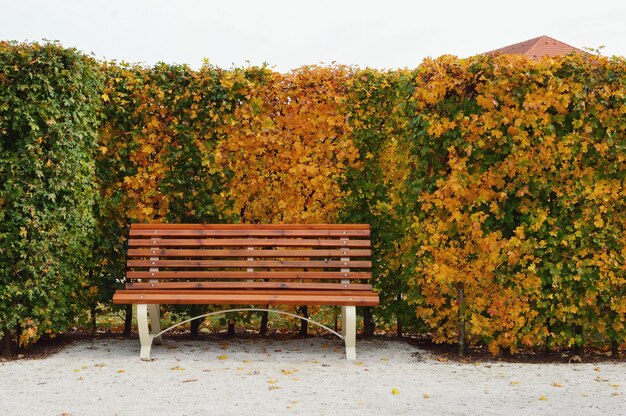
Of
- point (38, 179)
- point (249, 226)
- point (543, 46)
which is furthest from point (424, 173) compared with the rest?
point (543, 46)

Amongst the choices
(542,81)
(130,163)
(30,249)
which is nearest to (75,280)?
(30,249)

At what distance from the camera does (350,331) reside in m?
6.74

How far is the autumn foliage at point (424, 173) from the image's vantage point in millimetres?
6766

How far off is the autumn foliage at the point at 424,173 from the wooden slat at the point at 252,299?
82cm

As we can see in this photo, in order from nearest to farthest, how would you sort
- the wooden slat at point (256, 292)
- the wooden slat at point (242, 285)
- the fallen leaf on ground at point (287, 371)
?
the fallen leaf on ground at point (287, 371), the wooden slat at point (256, 292), the wooden slat at point (242, 285)

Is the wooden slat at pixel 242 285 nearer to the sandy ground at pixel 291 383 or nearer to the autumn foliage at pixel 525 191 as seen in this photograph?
the sandy ground at pixel 291 383

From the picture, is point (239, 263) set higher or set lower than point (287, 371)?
higher

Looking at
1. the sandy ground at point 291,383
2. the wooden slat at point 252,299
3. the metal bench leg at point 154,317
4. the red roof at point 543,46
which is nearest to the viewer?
the sandy ground at point 291,383

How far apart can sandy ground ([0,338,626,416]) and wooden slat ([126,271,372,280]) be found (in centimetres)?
73

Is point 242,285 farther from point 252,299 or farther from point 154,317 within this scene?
point 154,317

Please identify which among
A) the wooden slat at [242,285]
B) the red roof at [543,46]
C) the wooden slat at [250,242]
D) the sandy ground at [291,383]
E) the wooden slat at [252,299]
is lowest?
the sandy ground at [291,383]

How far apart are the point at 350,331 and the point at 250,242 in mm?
1360

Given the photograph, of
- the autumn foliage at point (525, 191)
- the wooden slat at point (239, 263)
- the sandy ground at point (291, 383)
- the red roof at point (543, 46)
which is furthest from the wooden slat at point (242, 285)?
the red roof at point (543, 46)

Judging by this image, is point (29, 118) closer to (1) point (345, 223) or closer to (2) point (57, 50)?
(2) point (57, 50)
